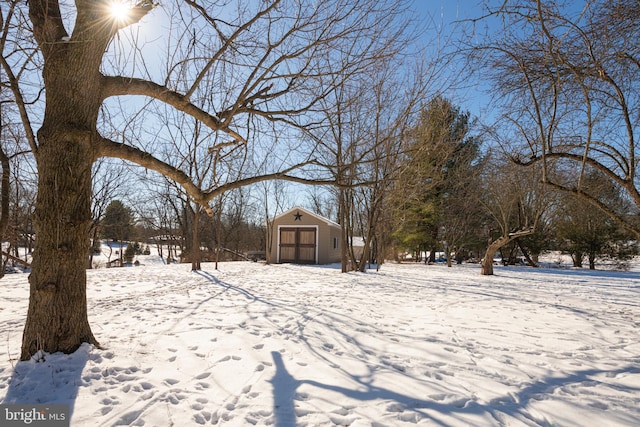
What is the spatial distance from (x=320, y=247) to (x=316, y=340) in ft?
52.0

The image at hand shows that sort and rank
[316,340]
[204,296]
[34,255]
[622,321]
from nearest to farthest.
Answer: [34,255]
[316,340]
[622,321]
[204,296]

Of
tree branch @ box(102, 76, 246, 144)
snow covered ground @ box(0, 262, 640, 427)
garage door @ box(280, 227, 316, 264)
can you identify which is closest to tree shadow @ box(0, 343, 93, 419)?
snow covered ground @ box(0, 262, 640, 427)

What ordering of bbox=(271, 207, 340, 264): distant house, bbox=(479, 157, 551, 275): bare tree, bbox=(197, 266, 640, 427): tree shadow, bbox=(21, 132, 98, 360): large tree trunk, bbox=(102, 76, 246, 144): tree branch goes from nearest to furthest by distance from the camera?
1. bbox=(197, 266, 640, 427): tree shadow
2. bbox=(21, 132, 98, 360): large tree trunk
3. bbox=(102, 76, 246, 144): tree branch
4. bbox=(479, 157, 551, 275): bare tree
5. bbox=(271, 207, 340, 264): distant house

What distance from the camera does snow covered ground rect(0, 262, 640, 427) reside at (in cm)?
211

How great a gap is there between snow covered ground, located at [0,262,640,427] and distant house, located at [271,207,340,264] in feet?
46.0

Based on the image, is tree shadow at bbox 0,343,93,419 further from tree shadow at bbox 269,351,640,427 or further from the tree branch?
the tree branch

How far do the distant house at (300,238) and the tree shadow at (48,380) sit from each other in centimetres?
1677

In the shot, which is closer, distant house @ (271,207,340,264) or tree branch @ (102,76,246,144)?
tree branch @ (102,76,246,144)

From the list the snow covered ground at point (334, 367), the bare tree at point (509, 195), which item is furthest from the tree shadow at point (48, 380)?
the bare tree at point (509, 195)

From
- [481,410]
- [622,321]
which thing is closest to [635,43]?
[622,321]

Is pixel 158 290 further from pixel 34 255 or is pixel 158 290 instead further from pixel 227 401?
pixel 227 401

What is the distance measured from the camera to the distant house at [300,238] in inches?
767

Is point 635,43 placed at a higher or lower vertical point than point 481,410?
higher

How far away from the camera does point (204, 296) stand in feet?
20.7
